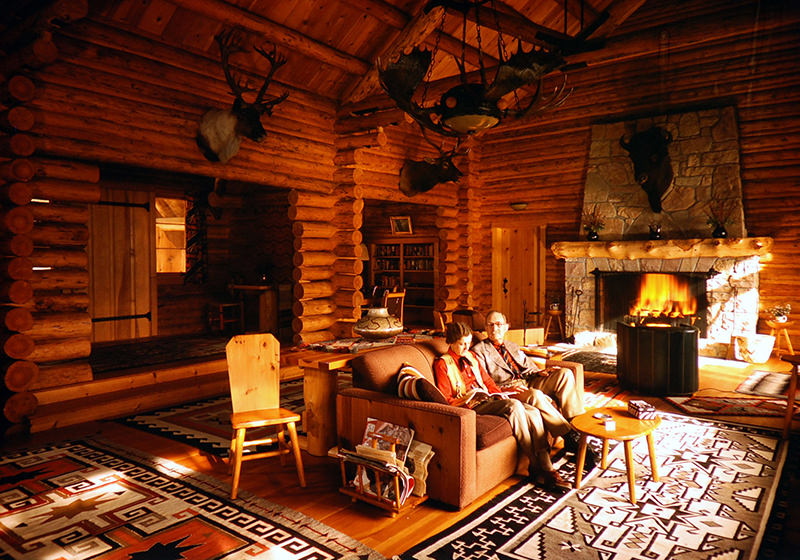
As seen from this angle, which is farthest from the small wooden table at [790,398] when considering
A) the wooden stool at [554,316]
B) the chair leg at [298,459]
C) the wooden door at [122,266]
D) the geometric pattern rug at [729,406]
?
the wooden door at [122,266]

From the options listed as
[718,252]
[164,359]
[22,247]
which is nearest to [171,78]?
[22,247]

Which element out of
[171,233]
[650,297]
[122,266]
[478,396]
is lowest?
[478,396]

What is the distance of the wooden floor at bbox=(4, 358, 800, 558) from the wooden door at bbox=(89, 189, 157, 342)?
4438 millimetres

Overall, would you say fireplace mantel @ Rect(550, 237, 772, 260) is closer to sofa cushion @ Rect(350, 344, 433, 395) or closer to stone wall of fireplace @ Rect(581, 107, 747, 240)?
stone wall of fireplace @ Rect(581, 107, 747, 240)

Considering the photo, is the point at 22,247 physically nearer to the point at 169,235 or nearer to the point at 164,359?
the point at 164,359

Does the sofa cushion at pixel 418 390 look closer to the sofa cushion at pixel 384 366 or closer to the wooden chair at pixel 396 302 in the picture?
the sofa cushion at pixel 384 366

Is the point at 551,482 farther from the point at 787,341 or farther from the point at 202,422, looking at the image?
the point at 787,341

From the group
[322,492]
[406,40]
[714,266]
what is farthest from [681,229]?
[322,492]

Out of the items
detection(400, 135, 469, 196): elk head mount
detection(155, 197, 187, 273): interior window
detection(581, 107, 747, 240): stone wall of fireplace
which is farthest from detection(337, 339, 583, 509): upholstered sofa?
detection(155, 197, 187, 273): interior window

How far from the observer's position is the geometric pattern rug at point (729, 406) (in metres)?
5.81

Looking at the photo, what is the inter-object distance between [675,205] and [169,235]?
10.3 metres

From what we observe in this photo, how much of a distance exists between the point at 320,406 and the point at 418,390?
4.25ft

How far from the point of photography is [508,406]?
13.7 feet

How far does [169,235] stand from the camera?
37.0 ft
